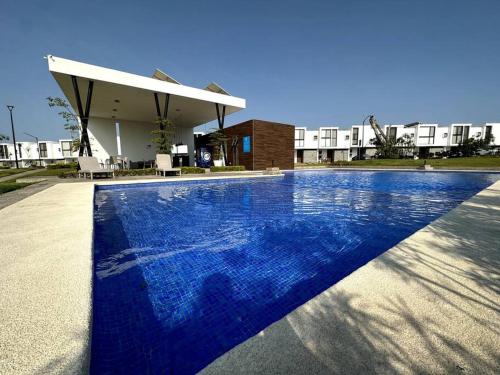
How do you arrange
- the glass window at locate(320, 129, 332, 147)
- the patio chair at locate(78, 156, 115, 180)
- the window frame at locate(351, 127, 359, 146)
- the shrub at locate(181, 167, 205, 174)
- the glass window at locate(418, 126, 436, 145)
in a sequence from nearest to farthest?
the patio chair at locate(78, 156, 115, 180), the shrub at locate(181, 167, 205, 174), the glass window at locate(418, 126, 436, 145), the glass window at locate(320, 129, 332, 147), the window frame at locate(351, 127, 359, 146)

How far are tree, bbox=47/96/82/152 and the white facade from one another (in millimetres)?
49105

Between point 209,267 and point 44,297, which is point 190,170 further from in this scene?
point 44,297

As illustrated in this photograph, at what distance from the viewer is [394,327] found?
186cm

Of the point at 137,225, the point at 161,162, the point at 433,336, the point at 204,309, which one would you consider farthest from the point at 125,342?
the point at 161,162

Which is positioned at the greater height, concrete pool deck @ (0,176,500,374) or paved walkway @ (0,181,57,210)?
paved walkway @ (0,181,57,210)

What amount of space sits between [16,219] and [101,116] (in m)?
24.6

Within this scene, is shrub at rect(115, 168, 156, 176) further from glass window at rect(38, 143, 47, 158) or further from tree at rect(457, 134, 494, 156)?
glass window at rect(38, 143, 47, 158)

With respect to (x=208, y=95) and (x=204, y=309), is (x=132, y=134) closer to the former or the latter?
(x=208, y=95)

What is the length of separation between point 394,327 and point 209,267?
106 inches

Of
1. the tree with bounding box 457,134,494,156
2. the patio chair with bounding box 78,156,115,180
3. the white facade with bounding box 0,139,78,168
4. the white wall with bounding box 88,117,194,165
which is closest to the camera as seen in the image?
the patio chair with bounding box 78,156,115,180

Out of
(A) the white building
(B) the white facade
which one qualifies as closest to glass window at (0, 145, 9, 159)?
(B) the white facade

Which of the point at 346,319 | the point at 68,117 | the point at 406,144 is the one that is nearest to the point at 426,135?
the point at 406,144

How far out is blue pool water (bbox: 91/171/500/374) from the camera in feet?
7.50

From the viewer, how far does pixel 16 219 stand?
461cm
